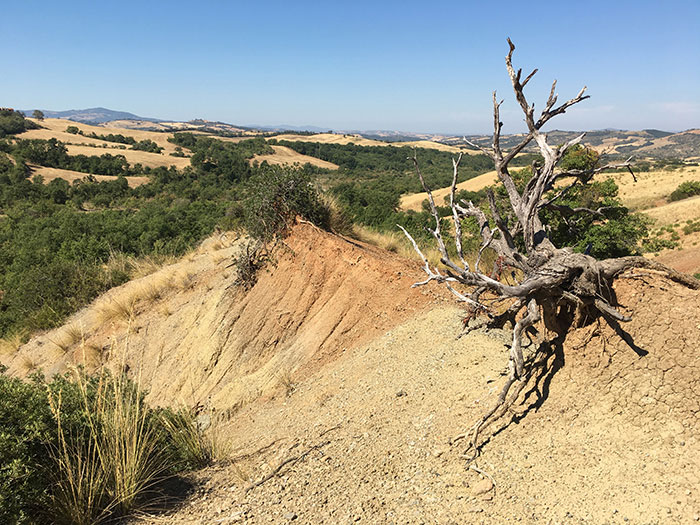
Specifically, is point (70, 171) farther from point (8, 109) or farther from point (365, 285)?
point (365, 285)

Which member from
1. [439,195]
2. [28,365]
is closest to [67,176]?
[439,195]

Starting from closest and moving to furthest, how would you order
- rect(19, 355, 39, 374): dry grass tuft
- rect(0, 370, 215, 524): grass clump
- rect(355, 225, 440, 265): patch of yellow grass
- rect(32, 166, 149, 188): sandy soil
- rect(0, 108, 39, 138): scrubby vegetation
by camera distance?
rect(0, 370, 215, 524): grass clump < rect(19, 355, 39, 374): dry grass tuft < rect(355, 225, 440, 265): patch of yellow grass < rect(32, 166, 149, 188): sandy soil < rect(0, 108, 39, 138): scrubby vegetation

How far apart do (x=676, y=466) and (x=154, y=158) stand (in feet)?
222

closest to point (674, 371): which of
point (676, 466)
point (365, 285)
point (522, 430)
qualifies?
point (676, 466)

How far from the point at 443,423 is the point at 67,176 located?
55585 mm

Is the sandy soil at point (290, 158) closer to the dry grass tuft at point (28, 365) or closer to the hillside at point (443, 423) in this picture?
the dry grass tuft at point (28, 365)

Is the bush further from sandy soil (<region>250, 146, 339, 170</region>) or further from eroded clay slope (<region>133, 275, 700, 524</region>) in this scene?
sandy soil (<region>250, 146, 339, 170</region>)

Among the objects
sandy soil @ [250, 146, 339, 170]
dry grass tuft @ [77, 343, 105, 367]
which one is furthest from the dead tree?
sandy soil @ [250, 146, 339, 170]

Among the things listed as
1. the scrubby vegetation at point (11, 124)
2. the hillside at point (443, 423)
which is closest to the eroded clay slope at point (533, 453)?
the hillside at point (443, 423)

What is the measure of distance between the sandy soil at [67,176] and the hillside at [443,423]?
45882 mm

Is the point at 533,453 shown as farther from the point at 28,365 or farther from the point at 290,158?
the point at 290,158

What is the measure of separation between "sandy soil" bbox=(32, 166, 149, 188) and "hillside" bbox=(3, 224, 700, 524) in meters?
45.9

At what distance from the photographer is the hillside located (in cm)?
288

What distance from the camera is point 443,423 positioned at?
155 inches
